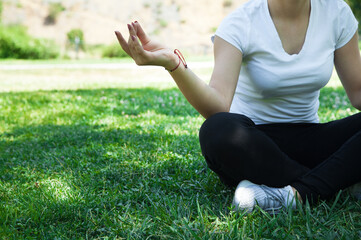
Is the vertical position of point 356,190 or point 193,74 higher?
point 193,74

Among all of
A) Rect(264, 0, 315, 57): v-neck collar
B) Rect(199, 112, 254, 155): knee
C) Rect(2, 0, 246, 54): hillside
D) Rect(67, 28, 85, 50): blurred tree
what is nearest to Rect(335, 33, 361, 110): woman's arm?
Rect(264, 0, 315, 57): v-neck collar

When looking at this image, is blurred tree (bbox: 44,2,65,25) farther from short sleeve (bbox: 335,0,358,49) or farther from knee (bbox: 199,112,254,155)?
knee (bbox: 199,112,254,155)

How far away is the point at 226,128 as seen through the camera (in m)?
1.67

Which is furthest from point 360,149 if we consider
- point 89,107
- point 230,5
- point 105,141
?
point 230,5

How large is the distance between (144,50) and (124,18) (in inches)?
1122

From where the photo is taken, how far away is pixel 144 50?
58.1 inches

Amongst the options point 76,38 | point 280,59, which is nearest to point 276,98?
point 280,59

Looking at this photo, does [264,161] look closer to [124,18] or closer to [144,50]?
[144,50]

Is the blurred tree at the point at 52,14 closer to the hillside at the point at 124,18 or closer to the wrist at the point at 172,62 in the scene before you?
the hillside at the point at 124,18

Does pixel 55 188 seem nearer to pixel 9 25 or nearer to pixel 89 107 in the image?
pixel 89 107

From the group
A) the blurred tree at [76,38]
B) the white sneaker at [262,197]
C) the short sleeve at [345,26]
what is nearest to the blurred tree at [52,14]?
the blurred tree at [76,38]

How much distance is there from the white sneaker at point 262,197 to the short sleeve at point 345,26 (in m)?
0.83

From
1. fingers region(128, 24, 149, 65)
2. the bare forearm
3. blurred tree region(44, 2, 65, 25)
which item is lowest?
blurred tree region(44, 2, 65, 25)

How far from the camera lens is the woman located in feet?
5.48
